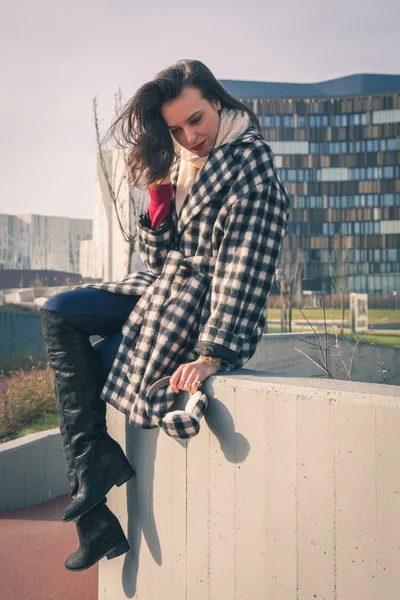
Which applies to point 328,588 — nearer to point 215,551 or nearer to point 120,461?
point 215,551

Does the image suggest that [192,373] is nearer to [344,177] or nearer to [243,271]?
[243,271]

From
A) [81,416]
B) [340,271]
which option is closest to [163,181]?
[81,416]

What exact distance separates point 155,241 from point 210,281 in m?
0.30

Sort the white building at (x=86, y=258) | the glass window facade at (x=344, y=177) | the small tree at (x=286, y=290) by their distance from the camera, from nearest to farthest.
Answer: the small tree at (x=286, y=290) → the glass window facade at (x=344, y=177) → the white building at (x=86, y=258)

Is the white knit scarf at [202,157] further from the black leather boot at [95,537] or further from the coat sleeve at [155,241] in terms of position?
the black leather boot at [95,537]

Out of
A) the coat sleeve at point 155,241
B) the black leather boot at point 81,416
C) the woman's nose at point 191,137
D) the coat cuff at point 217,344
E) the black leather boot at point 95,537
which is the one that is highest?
the woman's nose at point 191,137

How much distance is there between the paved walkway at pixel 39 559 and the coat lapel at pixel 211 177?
6.37 feet

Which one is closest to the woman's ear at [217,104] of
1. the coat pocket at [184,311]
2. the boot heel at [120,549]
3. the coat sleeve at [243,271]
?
the coat sleeve at [243,271]

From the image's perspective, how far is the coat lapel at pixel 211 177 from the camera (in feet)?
7.73

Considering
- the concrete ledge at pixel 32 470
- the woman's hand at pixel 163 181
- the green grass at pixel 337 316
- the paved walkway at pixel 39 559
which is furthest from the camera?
the green grass at pixel 337 316

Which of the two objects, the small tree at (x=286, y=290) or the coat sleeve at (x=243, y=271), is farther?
the small tree at (x=286, y=290)

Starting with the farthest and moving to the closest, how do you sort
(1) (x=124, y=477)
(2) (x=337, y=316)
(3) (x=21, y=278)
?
(3) (x=21, y=278)
(2) (x=337, y=316)
(1) (x=124, y=477)

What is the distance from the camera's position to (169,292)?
2.38m

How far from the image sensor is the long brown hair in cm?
240
